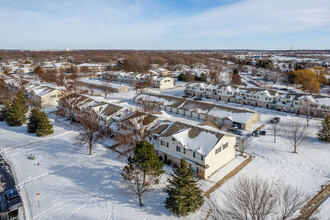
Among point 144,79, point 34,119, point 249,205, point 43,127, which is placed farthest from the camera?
point 144,79

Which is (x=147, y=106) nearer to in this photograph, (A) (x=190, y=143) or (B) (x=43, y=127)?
(B) (x=43, y=127)

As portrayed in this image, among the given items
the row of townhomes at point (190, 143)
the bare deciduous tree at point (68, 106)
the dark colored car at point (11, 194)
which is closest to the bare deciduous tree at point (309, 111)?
the row of townhomes at point (190, 143)

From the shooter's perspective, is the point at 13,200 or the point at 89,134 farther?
the point at 89,134

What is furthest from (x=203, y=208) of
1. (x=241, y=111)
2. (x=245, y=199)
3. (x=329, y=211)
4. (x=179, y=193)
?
(x=241, y=111)

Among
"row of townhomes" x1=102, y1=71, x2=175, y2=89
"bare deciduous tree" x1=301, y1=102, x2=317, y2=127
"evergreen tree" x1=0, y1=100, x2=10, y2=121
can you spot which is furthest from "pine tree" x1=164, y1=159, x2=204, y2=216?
"row of townhomes" x1=102, y1=71, x2=175, y2=89

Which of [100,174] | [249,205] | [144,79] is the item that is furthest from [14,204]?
[144,79]

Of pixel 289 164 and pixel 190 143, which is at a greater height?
pixel 190 143

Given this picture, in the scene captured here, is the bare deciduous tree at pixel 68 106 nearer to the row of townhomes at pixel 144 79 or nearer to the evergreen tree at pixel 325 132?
the row of townhomes at pixel 144 79
